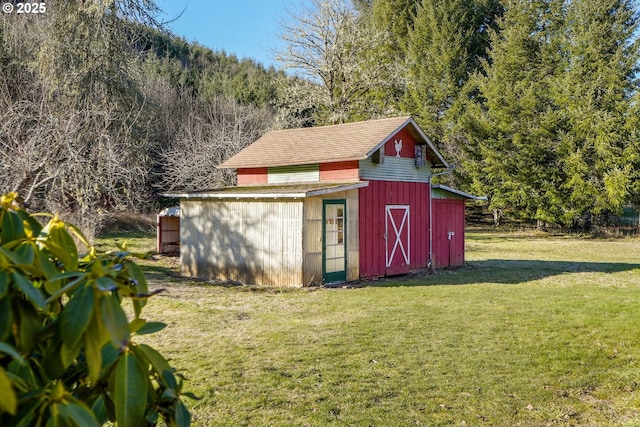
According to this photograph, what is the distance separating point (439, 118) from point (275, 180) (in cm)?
2192

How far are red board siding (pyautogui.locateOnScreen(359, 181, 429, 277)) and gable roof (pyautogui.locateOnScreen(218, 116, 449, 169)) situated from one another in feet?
3.26

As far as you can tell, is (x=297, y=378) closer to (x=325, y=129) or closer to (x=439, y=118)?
(x=325, y=129)

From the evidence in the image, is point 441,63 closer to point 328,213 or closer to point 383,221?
point 383,221

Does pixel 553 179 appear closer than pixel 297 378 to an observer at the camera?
No

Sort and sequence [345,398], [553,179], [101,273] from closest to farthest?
1. [101,273]
2. [345,398]
3. [553,179]

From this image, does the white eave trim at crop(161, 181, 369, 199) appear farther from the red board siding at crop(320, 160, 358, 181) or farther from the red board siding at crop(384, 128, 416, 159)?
the red board siding at crop(384, 128, 416, 159)

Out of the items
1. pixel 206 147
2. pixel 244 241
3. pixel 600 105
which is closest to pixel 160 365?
pixel 244 241

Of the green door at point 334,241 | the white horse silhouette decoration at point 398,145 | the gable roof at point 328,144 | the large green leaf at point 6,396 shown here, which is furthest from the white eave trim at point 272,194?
the large green leaf at point 6,396

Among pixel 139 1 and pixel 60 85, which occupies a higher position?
pixel 139 1

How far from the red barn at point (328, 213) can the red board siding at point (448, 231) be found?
0.03 metres

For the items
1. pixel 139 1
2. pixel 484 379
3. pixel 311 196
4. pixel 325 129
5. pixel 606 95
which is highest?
pixel 606 95

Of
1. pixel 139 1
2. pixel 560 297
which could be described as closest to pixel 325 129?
pixel 139 1

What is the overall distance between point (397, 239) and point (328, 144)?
10.3ft

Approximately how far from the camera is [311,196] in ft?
37.0
